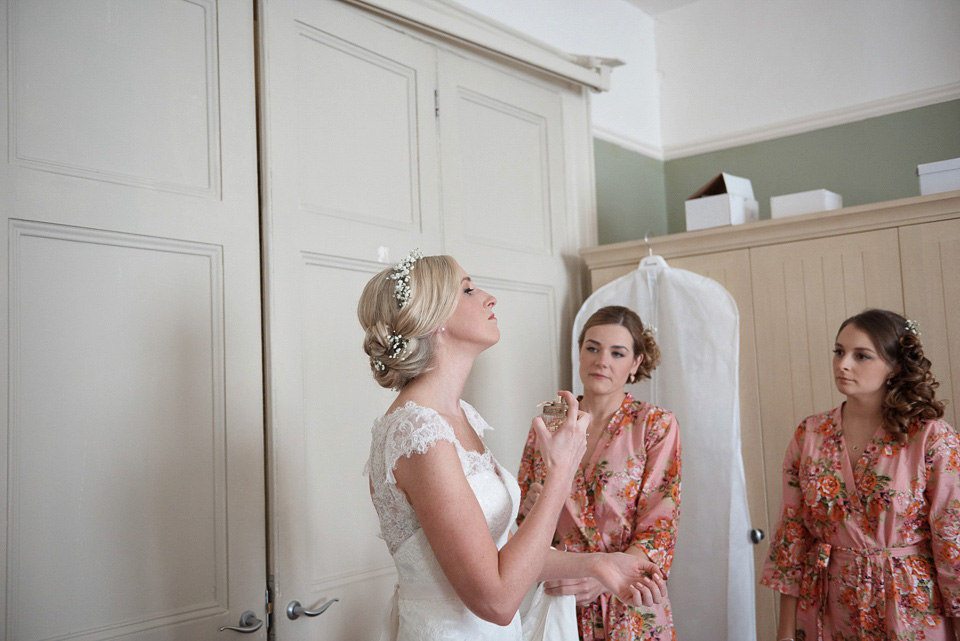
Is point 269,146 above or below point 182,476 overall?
above

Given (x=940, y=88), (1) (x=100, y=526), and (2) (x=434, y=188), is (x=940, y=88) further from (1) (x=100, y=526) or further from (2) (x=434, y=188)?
(1) (x=100, y=526)

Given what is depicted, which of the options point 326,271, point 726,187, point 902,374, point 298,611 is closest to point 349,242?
point 326,271

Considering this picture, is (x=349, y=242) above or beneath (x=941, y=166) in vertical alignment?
beneath

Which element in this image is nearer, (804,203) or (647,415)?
(647,415)

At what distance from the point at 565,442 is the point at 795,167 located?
7.95ft

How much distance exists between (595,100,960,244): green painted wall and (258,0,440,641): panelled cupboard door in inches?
51.3

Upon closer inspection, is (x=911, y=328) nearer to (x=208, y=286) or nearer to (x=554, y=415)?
(x=554, y=415)

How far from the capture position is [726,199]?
122 inches

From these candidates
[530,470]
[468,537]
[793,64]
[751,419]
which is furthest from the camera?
[793,64]

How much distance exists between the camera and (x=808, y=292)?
2.88m

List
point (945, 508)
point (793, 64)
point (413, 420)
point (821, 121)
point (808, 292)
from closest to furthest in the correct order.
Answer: point (413, 420)
point (945, 508)
point (808, 292)
point (821, 121)
point (793, 64)

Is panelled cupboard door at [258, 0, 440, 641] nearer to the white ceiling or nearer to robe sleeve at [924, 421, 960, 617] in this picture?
robe sleeve at [924, 421, 960, 617]

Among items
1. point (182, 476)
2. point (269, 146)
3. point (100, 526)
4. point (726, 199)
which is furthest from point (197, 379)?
point (726, 199)

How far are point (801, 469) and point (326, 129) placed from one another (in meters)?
1.72
